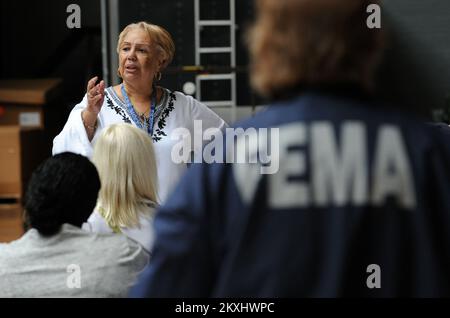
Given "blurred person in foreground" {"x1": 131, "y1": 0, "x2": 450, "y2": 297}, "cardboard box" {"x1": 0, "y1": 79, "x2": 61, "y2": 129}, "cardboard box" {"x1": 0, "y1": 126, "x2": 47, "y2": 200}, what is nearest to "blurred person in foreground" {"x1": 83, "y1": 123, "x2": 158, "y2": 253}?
"blurred person in foreground" {"x1": 131, "y1": 0, "x2": 450, "y2": 297}

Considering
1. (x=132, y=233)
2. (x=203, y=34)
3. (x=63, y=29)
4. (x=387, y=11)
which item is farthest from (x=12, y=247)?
(x=63, y=29)

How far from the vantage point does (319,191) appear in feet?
4.55

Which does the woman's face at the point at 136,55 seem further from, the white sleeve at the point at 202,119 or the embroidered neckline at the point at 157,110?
the white sleeve at the point at 202,119

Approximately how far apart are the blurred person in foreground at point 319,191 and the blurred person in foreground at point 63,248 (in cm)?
58

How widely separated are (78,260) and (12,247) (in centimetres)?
17

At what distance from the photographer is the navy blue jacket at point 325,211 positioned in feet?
4.56

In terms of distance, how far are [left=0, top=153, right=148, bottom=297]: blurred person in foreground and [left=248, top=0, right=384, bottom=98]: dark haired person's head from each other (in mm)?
701

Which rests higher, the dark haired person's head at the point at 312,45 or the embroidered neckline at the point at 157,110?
the dark haired person's head at the point at 312,45

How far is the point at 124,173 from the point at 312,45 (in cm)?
125

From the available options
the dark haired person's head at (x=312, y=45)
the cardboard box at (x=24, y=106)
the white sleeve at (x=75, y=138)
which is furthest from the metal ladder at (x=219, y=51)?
the dark haired person's head at (x=312, y=45)

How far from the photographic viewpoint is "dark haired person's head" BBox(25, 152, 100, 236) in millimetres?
1978

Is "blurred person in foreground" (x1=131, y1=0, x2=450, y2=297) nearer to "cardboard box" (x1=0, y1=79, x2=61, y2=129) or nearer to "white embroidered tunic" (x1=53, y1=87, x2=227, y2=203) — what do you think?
"white embroidered tunic" (x1=53, y1=87, x2=227, y2=203)

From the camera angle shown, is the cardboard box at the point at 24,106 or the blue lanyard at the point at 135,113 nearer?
the blue lanyard at the point at 135,113

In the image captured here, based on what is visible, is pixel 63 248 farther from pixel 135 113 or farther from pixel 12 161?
pixel 12 161
